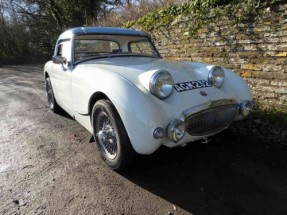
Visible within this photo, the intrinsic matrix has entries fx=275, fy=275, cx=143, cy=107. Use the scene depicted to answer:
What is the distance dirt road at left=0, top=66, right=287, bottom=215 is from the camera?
236 cm

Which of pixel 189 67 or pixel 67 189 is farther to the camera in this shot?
pixel 189 67

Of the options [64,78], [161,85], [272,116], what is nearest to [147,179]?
[161,85]

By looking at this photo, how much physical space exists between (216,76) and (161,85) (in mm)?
802

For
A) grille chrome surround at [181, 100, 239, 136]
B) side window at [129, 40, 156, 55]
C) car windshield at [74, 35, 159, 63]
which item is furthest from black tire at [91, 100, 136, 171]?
side window at [129, 40, 156, 55]

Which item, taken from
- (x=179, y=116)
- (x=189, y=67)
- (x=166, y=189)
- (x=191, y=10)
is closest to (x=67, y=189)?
(x=166, y=189)

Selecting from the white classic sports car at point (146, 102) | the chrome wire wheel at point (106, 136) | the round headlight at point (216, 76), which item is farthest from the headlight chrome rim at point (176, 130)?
the round headlight at point (216, 76)

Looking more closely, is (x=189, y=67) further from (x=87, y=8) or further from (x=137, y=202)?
(x=87, y=8)

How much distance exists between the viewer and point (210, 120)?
2703 millimetres

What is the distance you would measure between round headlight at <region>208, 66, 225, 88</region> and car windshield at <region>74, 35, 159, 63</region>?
55.7 inches

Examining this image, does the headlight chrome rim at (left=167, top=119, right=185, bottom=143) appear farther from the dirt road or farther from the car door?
the car door

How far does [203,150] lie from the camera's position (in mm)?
3365

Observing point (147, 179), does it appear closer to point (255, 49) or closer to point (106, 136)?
point (106, 136)

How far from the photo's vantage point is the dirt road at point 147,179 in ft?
7.73

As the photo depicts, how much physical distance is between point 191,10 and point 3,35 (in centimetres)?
1957
